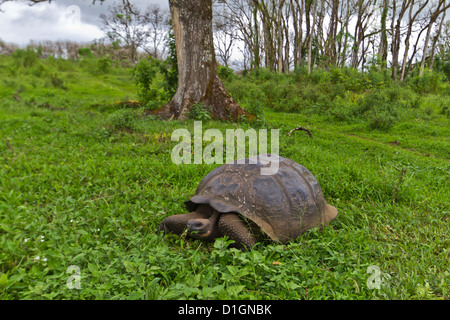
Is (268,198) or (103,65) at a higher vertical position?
(103,65)

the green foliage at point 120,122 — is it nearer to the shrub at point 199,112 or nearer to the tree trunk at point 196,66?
the tree trunk at point 196,66

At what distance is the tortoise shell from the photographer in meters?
2.65

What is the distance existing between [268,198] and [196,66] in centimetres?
624

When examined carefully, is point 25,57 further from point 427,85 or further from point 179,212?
point 427,85

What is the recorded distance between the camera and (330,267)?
231 centimetres

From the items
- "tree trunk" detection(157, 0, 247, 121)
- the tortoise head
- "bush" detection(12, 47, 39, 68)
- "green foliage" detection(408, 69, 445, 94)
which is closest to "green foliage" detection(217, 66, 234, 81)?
"tree trunk" detection(157, 0, 247, 121)

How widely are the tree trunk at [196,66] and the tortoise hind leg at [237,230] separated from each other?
5452 millimetres

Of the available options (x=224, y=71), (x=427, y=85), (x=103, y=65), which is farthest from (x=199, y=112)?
(x=103, y=65)

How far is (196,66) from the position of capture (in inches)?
318

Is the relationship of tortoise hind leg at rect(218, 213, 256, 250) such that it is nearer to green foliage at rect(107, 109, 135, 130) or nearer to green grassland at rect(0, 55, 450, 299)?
green grassland at rect(0, 55, 450, 299)
